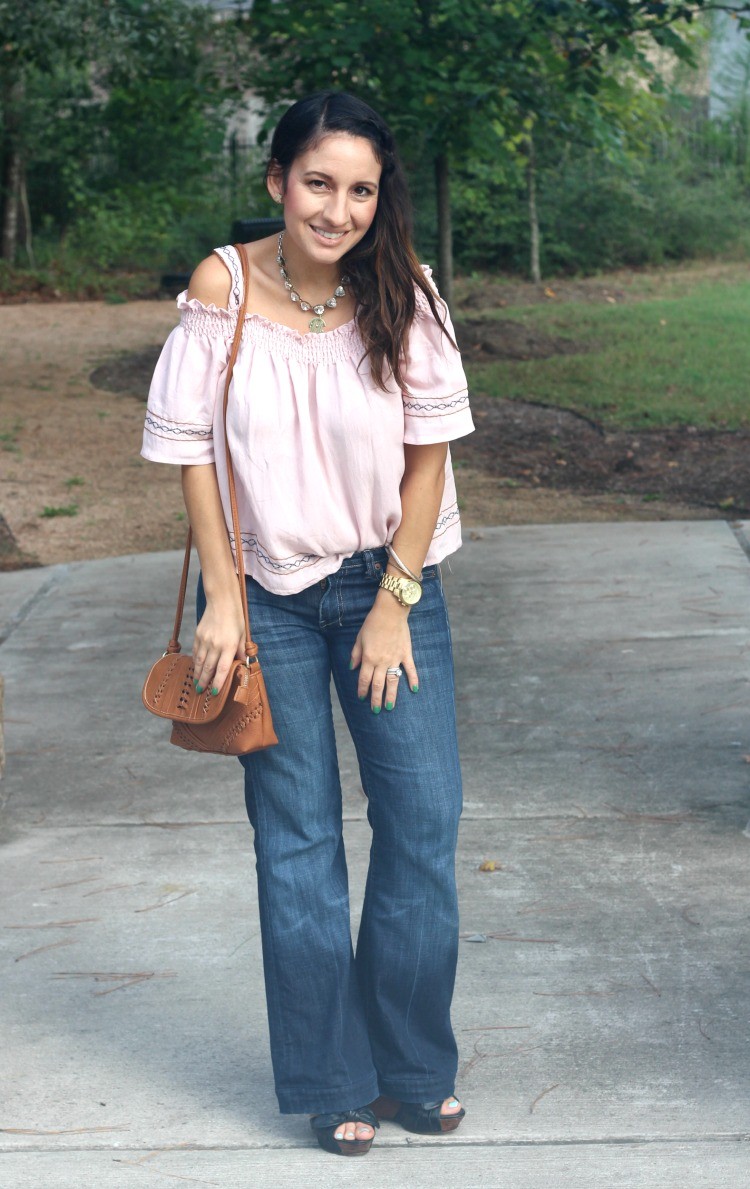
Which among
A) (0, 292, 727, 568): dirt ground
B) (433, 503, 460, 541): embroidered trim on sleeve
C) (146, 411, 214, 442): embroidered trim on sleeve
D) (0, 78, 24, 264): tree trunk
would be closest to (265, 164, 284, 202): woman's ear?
(146, 411, 214, 442): embroidered trim on sleeve

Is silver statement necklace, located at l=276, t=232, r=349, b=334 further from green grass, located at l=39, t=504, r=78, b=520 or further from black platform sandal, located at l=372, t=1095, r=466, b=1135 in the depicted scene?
green grass, located at l=39, t=504, r=78, b=520

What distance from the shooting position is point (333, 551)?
237cm

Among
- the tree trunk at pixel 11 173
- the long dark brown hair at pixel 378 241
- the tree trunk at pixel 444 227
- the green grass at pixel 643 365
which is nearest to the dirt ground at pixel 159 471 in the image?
the green grass at pixel 643 365

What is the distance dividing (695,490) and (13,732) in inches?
204

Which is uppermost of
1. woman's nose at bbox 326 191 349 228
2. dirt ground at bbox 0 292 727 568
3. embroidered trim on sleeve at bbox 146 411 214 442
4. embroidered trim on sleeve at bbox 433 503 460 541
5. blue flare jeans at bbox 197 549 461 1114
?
woman's nose at bbox 326 191 349 228

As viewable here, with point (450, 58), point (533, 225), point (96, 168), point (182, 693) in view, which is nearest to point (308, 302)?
point (182, 693)

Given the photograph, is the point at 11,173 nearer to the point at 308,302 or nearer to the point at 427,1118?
the point at 308,302

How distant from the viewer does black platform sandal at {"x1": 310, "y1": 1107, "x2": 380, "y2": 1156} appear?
2549mm

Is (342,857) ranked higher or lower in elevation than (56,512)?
higher

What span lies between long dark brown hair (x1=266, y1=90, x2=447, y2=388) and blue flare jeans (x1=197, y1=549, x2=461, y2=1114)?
354 mm

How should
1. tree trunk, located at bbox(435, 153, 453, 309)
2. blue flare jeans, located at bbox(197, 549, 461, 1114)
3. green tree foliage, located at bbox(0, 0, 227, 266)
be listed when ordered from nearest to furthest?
blue flare jeans, located at bbox(197, 549, 461, 1114) → tree trunk, located at bbox(435, 153, 453, 309) → green tree foliage, located at bbox(0, 0, 227, 266)

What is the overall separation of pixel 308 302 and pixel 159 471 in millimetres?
7491

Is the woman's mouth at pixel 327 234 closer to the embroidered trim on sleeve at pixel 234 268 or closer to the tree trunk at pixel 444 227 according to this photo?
the embroidered trim on sleeve at pixel 234 268

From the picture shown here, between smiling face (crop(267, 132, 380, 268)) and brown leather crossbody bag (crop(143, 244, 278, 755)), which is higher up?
smiling face (crop(267, 132, 380, 268))
